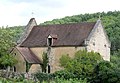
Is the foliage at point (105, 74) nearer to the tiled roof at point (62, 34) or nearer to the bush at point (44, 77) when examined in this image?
the bush at point (44, 77)

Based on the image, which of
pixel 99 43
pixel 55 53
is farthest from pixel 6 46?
pixel 99 43

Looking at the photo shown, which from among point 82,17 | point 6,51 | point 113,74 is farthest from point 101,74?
point 82,17

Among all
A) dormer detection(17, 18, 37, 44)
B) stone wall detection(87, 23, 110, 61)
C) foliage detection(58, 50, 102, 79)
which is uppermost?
dormer detection(17, 18, 37, 44)

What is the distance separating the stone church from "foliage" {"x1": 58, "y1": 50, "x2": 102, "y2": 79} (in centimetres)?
317

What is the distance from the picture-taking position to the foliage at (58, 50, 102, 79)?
55.4 m

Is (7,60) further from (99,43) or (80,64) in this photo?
(99,43)

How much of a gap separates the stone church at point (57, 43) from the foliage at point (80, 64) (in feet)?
10.4

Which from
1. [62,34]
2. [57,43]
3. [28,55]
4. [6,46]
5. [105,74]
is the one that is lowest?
[105,74]

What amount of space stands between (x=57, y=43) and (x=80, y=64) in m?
10.3

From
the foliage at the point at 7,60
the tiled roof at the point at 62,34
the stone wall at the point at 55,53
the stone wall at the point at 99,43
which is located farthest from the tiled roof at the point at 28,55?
the stone wall at the point at 99,43

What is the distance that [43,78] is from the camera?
183 feet

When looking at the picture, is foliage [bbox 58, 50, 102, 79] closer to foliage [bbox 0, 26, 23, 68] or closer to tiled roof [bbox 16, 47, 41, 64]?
tiled roof [bbox 16, 47, 41, 64]

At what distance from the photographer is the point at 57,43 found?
66750 mm

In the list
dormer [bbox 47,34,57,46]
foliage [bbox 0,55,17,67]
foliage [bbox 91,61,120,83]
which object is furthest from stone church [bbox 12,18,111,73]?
foliage [bbox 91,61,120,83]
